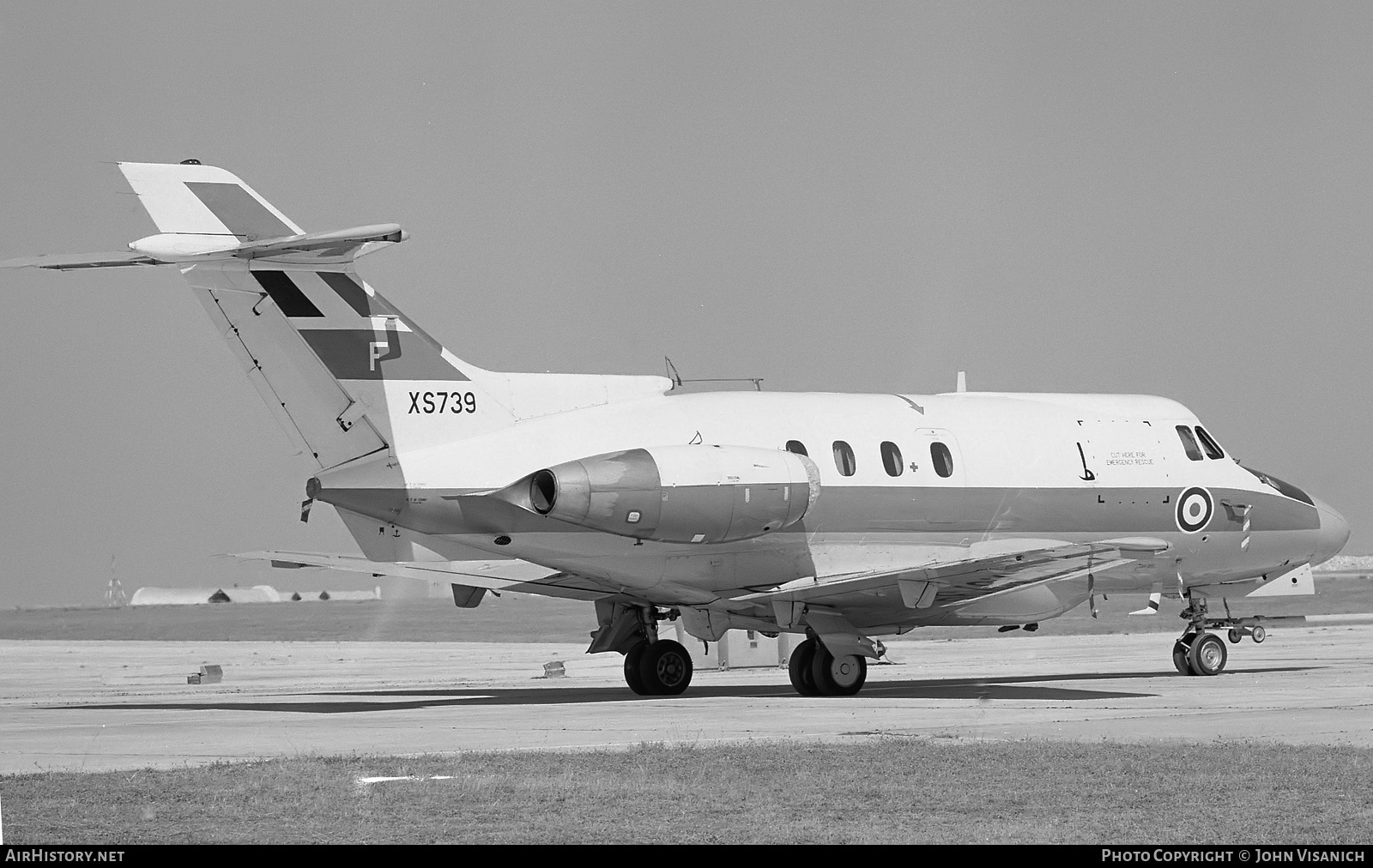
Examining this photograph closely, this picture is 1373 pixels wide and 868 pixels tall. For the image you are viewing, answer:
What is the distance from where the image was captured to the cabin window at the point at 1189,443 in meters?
30.1

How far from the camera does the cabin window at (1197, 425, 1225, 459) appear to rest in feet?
99.6

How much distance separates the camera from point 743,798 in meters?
12.8

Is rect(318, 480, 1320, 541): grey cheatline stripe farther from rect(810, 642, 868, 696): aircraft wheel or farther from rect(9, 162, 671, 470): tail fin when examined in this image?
rect(810, 642, 868, 696): aircraft wheel

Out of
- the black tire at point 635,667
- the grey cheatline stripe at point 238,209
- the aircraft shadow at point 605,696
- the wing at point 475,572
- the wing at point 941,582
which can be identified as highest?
the grey cheatline stripe at point 238,209

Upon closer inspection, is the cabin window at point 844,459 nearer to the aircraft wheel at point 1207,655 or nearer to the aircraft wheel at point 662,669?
the aircraft wheel at point 662,669

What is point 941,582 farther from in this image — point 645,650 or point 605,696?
point 605,696

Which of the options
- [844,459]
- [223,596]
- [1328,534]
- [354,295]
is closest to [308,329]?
[354,295]

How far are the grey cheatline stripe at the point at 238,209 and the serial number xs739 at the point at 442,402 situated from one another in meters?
2.84

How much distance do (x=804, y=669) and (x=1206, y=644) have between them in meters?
7.92

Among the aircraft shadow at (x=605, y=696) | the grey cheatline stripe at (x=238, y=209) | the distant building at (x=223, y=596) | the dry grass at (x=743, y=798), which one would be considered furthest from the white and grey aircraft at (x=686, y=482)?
the distant building at (x=223, y=596)

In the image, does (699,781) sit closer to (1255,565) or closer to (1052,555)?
(1052,555)

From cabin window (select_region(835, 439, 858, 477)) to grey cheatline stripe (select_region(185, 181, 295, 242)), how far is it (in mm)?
8730

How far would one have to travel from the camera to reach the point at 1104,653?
4053 centimetres

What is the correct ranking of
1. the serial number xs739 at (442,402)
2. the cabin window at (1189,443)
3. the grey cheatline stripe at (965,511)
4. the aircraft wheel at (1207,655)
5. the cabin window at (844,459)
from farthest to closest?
1. the cabin window at (1189,443)
2. the aircraft wheel at (1207,655)
3. the cabin window at (844,459)
4. the serial number xs739 at (442,402)
5. the grey cheatline stripe at (965,511)
